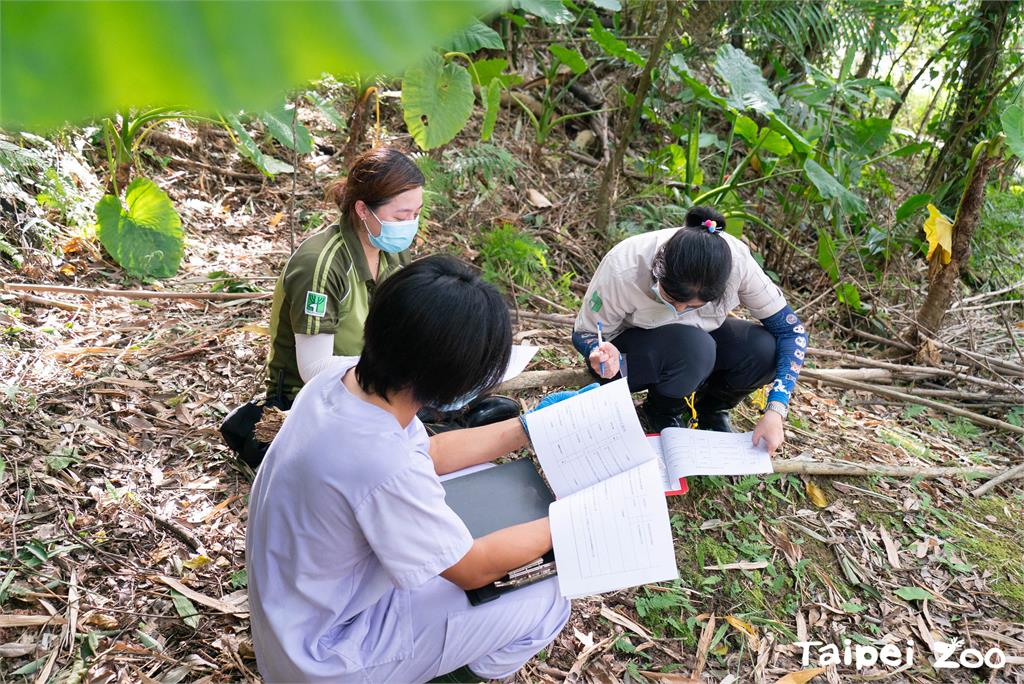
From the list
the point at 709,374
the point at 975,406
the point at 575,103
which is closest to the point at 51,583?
the point at 709,374

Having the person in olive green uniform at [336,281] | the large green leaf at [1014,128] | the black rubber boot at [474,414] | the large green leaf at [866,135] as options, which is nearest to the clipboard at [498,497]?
the black rubber boot at [474,414]

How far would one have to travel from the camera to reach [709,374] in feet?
8.84

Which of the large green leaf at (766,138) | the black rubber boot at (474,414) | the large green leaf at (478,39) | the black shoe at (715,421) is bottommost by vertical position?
the black shoe at (715,421)

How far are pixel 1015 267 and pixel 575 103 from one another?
3010mm

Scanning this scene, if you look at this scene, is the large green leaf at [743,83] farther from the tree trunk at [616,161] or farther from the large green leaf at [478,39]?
the large green leaf at [478,39]

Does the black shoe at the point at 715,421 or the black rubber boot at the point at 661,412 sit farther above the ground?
the black rubber boot at the point at 661,412

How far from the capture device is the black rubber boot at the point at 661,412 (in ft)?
8.91

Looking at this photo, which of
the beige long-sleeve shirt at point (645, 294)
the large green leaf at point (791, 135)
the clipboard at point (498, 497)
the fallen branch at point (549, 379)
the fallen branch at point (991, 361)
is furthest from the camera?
the large green leaf at point (791, 135)

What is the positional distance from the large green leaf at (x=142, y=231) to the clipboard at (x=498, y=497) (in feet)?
6.66

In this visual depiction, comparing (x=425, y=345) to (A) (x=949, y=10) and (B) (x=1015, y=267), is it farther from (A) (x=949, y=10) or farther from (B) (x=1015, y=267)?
(A) (x=949, y=10)

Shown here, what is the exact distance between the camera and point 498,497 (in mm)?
1884

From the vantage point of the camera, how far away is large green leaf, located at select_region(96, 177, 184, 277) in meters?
3.17

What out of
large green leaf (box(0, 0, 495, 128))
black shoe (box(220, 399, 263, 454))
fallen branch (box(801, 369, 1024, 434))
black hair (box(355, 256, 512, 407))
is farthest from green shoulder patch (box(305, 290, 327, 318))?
fallen branch (box(801, 369, 1024, 434))

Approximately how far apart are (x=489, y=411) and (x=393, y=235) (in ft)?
2.15
